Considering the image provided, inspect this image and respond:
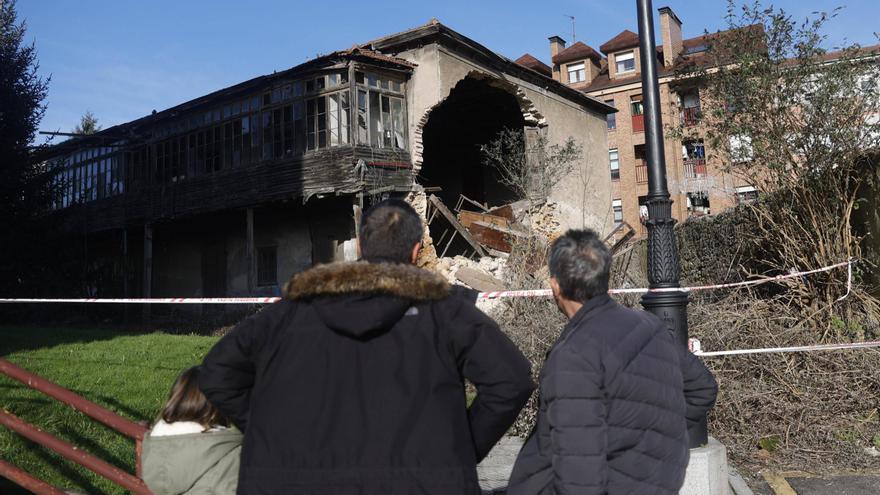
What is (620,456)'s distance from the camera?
7.79ft

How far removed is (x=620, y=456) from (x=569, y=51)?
4172cm

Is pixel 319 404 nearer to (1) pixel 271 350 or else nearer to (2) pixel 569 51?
(1) pixel 271 350

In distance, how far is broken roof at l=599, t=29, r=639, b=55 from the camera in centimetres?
3909

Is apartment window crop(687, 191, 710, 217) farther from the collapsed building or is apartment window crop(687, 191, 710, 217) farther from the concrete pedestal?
the concrete pedestal

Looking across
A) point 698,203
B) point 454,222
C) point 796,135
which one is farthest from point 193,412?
point 698,203

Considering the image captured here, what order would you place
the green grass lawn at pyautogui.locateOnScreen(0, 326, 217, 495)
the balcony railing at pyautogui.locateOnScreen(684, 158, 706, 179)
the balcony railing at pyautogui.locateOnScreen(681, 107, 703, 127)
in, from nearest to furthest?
the green grass lawn at pyautogui.locateOnScreen(0, 326, 217, 495)
the balcony railing at pyautogui.locateOnScreen(681, 107, 703, 127)
the balcony railing at pyautogui.locateOnScreen(684, 158, 706, 179)

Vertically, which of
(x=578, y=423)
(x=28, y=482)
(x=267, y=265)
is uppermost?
(x=267, y=265)

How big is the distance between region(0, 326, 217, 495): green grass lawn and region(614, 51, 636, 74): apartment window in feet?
111

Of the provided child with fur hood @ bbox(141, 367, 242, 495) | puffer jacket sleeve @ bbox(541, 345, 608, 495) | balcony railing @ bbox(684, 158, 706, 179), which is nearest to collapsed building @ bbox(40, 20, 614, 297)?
balcony railing @ bbox(684, 158, 706, 179)

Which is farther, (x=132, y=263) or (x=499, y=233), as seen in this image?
(x=132, y=263)

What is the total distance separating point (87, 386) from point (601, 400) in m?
6.77

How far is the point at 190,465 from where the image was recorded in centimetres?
260

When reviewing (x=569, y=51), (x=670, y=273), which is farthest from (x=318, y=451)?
(x=569, y=51)

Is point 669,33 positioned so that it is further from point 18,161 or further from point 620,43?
point 18,161
